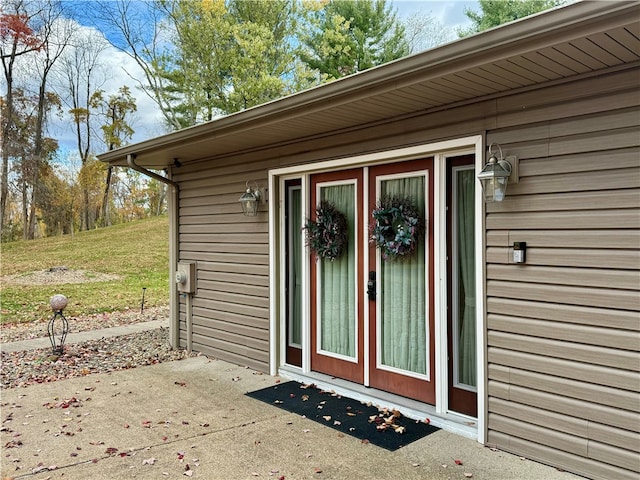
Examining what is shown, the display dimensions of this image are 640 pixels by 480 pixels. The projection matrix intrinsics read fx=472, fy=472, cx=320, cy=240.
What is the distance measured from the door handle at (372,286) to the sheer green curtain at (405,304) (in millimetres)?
69

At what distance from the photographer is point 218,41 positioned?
1426 cm

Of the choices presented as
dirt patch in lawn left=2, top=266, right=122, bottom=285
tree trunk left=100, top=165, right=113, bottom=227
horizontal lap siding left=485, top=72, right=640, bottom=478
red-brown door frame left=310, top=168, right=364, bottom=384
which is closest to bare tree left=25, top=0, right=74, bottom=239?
tree trunk left=100, top=165, right=113, bottom=227

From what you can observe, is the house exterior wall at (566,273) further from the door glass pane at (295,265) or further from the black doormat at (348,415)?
the door glass pane at (295,265)

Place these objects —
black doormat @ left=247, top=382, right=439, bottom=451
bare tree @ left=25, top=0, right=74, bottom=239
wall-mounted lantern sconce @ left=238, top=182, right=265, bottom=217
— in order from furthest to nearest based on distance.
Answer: bare tree @ left=25, top=0, right=74, bottom=239
wall-mounted lantern sconce @ left=238, top=182, right=265, bottom=217
black doormat @ left=247, top=382, right=439, bottom=451

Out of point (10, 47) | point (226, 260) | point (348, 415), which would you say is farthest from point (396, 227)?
point (10, 47)

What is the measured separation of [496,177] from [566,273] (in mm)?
693

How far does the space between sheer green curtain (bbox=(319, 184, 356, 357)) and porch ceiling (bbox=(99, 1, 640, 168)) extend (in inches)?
23.6

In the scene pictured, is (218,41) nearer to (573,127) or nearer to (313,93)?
(313,93)

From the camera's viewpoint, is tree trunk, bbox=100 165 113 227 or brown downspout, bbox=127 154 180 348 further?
tree trunk, bbox=100 165 113 227

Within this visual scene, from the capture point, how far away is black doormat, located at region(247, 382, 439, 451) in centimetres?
321

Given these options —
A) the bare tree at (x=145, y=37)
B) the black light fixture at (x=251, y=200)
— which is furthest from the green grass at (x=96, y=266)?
the black light fixture at (x=251, y=200)

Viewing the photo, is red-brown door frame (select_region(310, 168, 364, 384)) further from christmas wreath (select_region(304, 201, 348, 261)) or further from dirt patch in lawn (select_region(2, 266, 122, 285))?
dirt patch in lawn (select_region(2, 266, 122, 285))

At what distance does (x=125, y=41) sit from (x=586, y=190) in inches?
671

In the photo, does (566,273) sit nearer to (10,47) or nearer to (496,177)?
(496,177)
